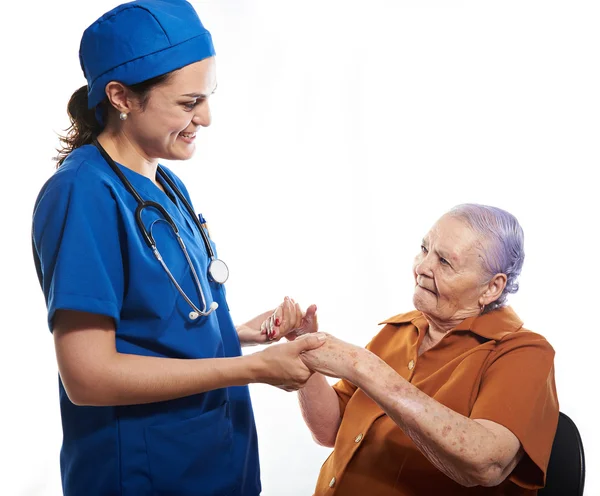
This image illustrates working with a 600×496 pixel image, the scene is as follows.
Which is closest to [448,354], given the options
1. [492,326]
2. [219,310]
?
[492,326]

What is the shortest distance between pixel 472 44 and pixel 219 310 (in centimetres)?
204

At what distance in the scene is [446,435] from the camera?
1535mm

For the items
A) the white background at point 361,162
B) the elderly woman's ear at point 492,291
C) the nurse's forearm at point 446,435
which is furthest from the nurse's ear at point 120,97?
the white background at point 361,162

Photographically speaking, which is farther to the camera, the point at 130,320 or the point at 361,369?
the point at 361,369

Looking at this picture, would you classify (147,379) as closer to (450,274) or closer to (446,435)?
(446,435)

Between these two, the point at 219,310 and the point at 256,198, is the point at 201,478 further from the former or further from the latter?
the point at 256,198

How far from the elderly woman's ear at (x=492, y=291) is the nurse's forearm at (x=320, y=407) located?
1.52 feet

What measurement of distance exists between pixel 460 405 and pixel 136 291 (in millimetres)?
803

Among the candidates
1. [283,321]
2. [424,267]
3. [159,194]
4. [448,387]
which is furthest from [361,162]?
[159,194]

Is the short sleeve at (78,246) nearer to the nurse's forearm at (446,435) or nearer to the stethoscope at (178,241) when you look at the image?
the stethoscope at (178,241)

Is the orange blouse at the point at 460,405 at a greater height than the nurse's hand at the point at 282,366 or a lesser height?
lesser

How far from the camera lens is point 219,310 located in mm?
1659

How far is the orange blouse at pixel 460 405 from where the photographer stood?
63.8 inches

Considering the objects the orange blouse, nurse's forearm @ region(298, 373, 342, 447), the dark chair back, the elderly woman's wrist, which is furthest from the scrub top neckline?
the dark chair back
